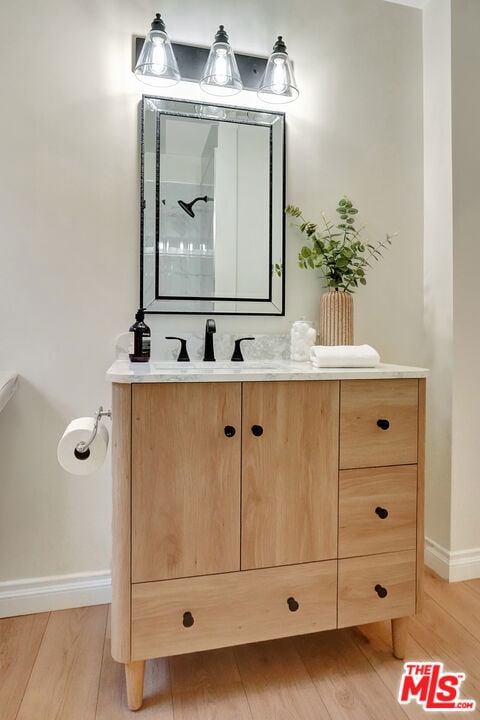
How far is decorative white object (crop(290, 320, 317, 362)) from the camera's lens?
1.73m

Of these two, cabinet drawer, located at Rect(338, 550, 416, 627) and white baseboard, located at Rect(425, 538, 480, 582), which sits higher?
cabinet drawer, located at Rect(338, 550, 416, 627)

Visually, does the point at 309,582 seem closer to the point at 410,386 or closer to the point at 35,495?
the point at 410,386

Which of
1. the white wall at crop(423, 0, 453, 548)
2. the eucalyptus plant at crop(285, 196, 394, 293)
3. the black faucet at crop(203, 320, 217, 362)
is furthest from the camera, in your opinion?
the white wall at crop(423, 0, 453, 548)

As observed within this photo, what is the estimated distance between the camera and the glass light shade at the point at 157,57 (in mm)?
1606

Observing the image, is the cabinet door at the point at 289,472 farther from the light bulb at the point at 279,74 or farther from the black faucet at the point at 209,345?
the light bulb at the point at 279,74

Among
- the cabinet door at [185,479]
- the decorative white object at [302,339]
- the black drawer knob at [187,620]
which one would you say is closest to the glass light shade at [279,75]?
the decorative white object at [302,339]

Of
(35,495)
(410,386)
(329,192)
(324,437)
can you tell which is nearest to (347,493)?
(324,437)

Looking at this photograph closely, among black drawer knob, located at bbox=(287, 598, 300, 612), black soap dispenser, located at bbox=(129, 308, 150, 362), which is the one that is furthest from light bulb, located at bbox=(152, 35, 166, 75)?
black drawer knob, located at bbox=(287, 598, 300, 612)

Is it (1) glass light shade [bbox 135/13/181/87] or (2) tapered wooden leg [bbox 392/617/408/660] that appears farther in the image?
(1) glass light shade [bbox 135/13/181/87]

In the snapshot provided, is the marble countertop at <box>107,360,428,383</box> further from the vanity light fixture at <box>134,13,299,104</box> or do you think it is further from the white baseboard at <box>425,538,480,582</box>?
the vanity light fixture at <box>134,13,299,104</box>

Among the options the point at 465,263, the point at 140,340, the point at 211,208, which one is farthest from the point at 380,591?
the point at 211,208

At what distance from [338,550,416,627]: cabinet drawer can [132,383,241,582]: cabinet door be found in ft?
1.23
